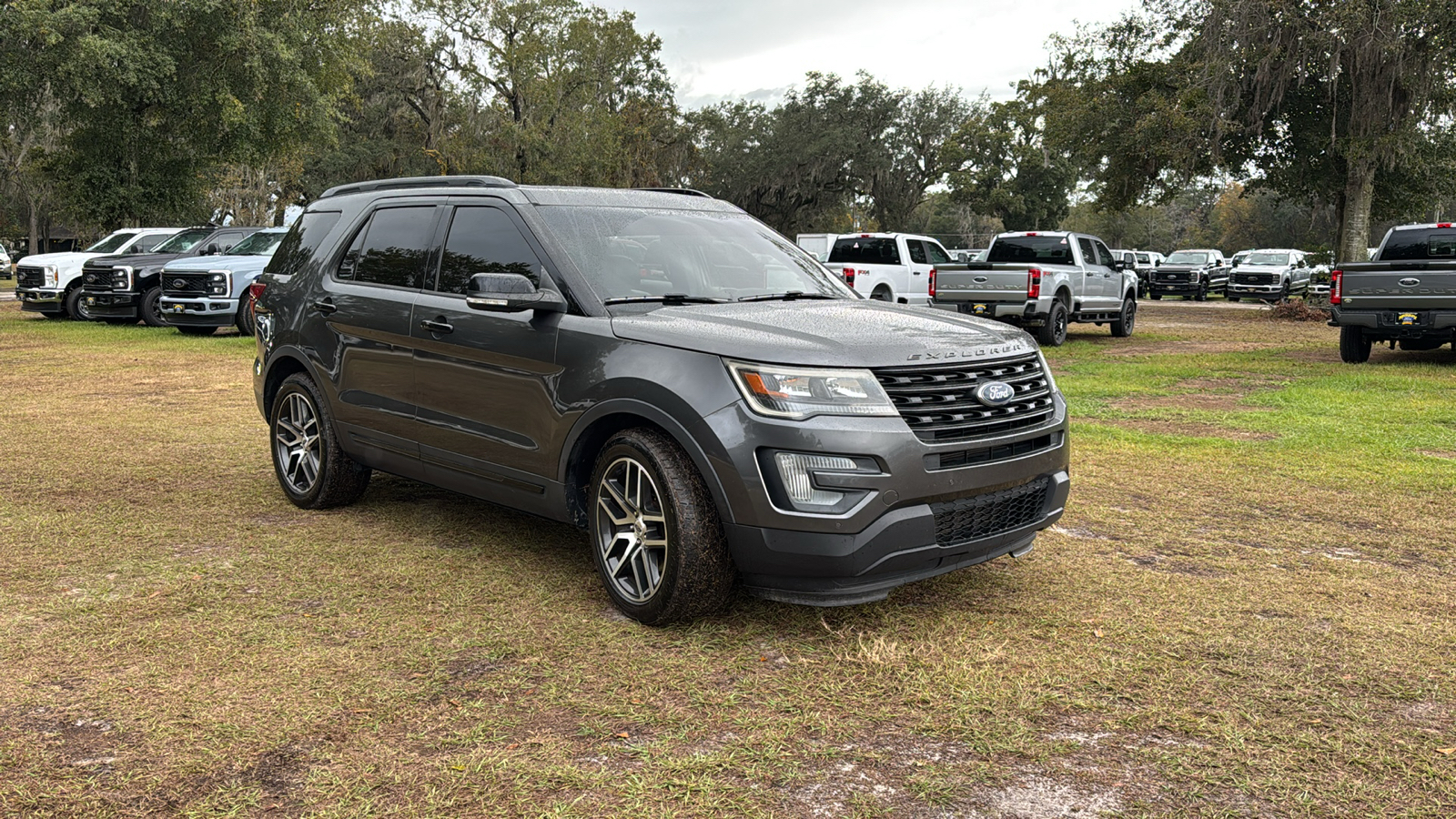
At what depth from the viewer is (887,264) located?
2125cm

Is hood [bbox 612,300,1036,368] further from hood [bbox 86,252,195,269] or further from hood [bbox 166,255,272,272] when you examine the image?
hood [bbox 86,252,195,269]

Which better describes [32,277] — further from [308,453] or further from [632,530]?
[632,530]

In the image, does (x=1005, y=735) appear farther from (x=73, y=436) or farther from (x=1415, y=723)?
(x=73, y=436)

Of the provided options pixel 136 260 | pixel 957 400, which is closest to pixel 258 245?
pixel 136 260

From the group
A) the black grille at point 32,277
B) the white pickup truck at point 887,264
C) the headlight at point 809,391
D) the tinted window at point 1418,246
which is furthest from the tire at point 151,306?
the tinted window at point 1418,246

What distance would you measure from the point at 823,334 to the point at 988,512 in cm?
97

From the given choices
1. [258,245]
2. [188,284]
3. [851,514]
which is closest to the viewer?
[851,514]

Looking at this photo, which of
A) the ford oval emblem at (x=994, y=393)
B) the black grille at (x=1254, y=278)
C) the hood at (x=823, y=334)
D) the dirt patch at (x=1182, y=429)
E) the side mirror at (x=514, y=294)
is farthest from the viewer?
the black grille at (x=1254, y=278)

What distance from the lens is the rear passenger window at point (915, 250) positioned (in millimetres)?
21486

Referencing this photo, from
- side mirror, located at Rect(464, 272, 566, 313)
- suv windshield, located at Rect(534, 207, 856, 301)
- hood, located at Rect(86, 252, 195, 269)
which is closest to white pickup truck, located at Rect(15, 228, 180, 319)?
hood, located at Rect(86, 252, 195, 269)

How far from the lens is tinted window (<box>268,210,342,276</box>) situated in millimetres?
6562

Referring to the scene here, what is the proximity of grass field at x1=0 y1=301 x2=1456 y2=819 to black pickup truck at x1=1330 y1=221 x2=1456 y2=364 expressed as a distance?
23.5 ft

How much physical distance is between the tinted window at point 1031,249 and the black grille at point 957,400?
1526cm

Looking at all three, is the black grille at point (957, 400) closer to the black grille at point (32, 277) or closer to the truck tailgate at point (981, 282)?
the truck tailgate at point (981, 282)
